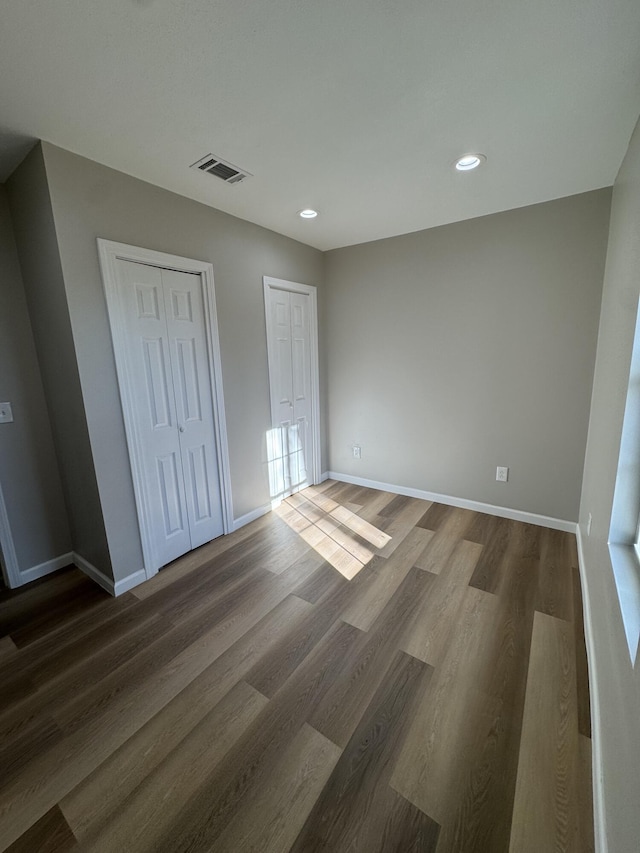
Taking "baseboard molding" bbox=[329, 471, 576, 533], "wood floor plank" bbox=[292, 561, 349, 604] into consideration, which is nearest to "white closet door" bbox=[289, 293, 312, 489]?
"baseboard molding" bbox=[329, 471, 576, 533]

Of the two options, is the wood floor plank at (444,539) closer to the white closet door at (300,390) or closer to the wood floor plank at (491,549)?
the wood floor plank at (491,549)

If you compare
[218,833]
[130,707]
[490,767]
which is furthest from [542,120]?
[130,707]

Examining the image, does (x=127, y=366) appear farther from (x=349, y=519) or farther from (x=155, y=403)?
(x=349, y=519)

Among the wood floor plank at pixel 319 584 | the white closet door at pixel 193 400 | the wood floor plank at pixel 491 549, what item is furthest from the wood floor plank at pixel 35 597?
the wood floor plank at pixel 491 549

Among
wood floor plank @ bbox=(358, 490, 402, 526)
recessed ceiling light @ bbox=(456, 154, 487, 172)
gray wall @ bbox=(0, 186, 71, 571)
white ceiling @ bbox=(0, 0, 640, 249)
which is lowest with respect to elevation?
wood floor plank @ bbox=(358, 490, 402, 526)

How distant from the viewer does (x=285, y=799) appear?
116cm

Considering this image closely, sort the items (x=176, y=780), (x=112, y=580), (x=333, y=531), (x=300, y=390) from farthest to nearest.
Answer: (x=300, y=390)
(x=333, y=531)
(x=112, y=580)
(x=176, y=780)

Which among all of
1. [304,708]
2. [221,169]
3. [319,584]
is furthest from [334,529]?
[221,169]

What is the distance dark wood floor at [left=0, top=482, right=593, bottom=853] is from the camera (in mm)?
1101

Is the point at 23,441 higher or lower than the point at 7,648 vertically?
higher

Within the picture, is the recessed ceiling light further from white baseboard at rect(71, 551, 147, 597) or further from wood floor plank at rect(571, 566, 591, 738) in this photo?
white baseboard at rect(71, 551, 147, 597)

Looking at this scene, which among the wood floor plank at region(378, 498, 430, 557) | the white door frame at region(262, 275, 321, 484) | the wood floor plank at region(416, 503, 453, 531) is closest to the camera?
the wood floor plank at region(378, 498, 430, 557)

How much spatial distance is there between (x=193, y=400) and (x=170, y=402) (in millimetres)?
182

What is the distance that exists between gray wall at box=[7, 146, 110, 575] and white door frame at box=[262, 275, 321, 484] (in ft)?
4.97
